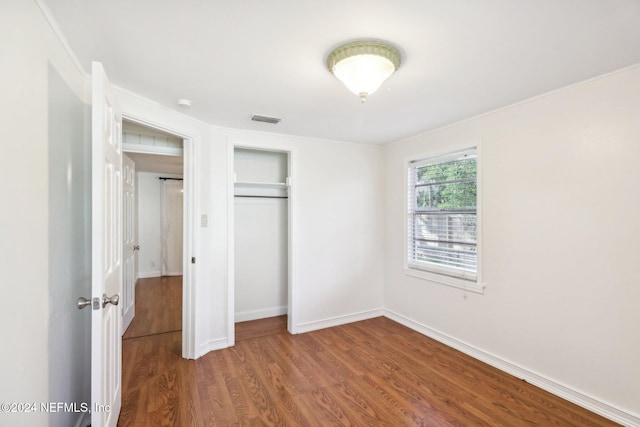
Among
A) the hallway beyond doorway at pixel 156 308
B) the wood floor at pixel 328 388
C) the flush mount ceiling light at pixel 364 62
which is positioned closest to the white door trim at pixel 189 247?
the wood floor at pixel 328 388

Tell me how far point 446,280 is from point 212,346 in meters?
2.52

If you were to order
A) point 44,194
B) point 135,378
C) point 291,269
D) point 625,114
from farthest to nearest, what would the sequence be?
point 291,269, point 135,378, point 625,114, point 44,194

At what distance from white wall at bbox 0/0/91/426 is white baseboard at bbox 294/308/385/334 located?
2.17 meters

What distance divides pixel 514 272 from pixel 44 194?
3232mm

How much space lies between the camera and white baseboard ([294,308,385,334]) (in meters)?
3.61

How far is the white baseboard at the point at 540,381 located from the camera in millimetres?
2023

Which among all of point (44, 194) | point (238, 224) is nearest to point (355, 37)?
point (44, 194)

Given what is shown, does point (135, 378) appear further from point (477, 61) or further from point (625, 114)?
point (625, 114)

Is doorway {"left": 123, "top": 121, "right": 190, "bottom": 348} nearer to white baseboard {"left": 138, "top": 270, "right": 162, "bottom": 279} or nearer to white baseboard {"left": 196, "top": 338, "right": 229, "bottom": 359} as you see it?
white baseboard {"left": 138, "top": 270, "right": 162, "bottom": 279}

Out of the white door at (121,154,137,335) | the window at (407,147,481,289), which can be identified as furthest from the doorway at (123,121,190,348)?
the window at (407,147,481,289)

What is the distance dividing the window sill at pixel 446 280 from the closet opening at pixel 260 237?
1.70 m

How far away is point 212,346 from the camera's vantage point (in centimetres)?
312

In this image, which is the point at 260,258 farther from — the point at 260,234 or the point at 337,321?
the point at 337,321

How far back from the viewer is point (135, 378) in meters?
2.57
